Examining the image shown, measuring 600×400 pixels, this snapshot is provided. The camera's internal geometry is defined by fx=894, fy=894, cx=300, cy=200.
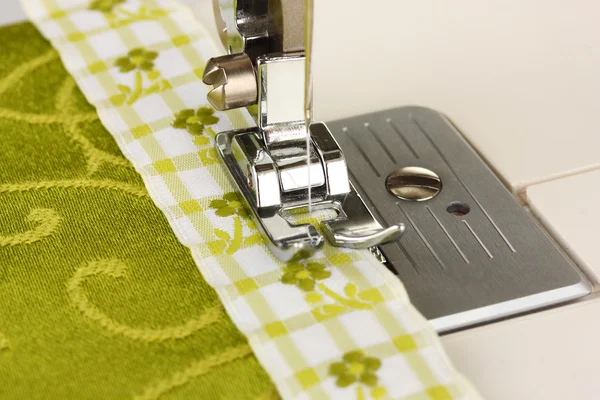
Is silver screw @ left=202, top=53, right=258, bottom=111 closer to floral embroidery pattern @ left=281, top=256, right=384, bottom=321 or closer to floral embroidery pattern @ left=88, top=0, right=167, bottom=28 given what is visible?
A: floral embroidery pattern @ left=281, top=256, right=384, bottom=321

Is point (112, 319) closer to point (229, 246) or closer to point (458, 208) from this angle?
point (229, 246)

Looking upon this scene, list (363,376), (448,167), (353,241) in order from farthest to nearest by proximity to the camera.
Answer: (448,167) → (353,241) → (363,376)

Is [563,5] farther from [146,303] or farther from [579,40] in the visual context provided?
[146,303]

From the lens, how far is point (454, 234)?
923mm

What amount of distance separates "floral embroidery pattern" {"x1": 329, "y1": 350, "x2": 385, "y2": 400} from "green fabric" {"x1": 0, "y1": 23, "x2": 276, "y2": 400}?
0.06 meters

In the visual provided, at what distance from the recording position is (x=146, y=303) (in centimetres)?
84

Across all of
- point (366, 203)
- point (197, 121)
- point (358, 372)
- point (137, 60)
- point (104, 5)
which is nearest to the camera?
point (358, 372)

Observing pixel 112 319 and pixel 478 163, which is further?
pixel 478 163

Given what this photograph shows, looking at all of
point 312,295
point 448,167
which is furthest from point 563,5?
point 312,295

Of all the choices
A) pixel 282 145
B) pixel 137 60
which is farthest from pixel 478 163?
pixel 137 60

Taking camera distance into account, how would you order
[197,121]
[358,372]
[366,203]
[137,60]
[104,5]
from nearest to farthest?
[358,372], [366,203], [197,121], [137,60], [104,5]

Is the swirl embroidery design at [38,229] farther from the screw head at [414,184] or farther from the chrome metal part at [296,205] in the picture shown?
the screw head at [414,184]

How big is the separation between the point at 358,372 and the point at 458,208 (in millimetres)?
283

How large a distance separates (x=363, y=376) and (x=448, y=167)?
0.35m
